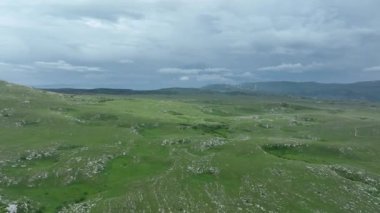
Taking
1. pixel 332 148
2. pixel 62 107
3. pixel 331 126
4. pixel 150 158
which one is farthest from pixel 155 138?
pixel 331 126

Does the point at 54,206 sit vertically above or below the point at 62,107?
below

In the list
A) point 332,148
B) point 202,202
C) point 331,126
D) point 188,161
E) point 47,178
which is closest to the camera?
point 202,202

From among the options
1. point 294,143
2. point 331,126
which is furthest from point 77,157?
point 331,126

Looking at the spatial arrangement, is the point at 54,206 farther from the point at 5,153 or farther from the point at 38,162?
the point at 5,153

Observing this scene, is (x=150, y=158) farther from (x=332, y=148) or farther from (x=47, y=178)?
(x=332, y=148)

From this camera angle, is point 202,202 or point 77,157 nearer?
point 202,202

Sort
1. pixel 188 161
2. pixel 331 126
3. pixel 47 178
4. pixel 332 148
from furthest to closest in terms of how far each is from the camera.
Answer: pixel 331 126
pixel 332 148
pixel 188 161
pixel 47 178
